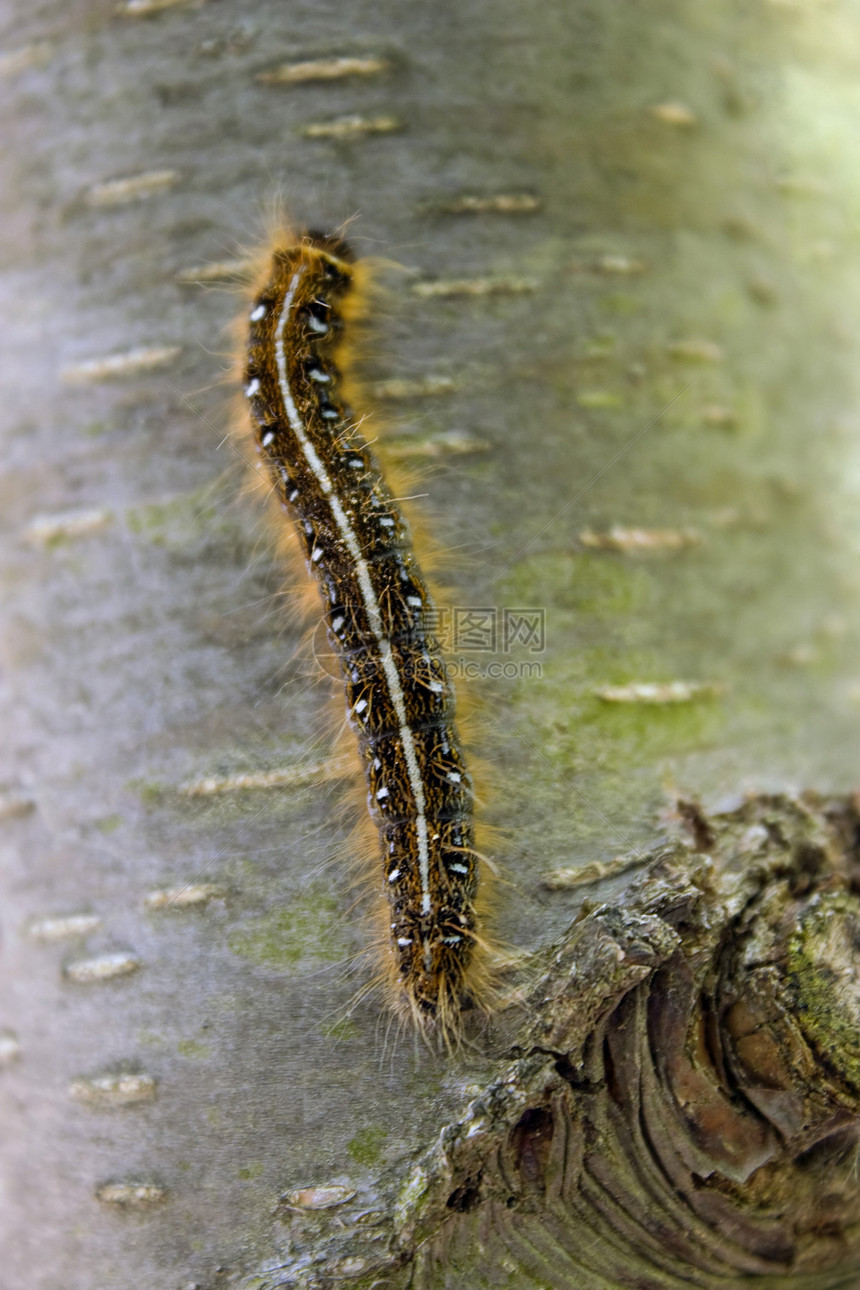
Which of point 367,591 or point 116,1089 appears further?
point 367,591

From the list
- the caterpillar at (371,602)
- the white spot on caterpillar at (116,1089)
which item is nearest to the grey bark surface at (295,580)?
the white spot on caterpillar at (116,1089)

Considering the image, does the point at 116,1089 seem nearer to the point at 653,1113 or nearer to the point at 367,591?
the point at 653,1113

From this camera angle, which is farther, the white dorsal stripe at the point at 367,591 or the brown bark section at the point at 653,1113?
the white dorsal stripe at the point at 367,591

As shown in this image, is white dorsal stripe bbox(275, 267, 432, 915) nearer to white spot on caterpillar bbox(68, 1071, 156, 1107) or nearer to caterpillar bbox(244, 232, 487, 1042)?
caterpillar bbox(244, 232, 487, 1042)

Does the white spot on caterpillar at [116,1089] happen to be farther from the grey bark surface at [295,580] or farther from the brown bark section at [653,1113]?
the brown bark section at [653,1113]

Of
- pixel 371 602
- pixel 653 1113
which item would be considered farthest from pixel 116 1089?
pixel 371 602

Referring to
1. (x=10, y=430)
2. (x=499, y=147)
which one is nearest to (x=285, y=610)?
(x=10, y=430)

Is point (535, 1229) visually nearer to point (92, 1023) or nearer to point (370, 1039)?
point (370, 1039)
